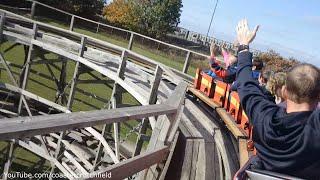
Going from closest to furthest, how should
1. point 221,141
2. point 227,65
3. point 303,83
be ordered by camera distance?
point 303,83 < point 227,65 < point 221,141

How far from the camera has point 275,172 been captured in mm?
2904

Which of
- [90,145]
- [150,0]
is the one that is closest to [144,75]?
[90,145]

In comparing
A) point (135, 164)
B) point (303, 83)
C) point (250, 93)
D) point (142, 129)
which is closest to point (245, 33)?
point (250, 93)

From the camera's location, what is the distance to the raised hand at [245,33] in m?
3.23

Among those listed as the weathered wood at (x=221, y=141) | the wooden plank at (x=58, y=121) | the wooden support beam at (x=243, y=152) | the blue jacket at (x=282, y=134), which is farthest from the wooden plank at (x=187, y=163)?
the blue jacket at (x=282, y=134)

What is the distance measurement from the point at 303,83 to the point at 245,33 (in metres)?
0.67

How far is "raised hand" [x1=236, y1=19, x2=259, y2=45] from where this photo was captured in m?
3.23

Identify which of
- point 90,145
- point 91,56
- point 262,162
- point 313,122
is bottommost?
point 90,145

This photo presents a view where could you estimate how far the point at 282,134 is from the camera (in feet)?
9.19

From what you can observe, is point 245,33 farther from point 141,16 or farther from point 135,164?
point 141,16

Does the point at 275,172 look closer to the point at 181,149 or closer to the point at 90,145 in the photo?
the point at 181,149

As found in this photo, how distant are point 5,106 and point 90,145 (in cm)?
332

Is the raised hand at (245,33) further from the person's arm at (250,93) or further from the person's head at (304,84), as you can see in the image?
the person's head at (304,84)

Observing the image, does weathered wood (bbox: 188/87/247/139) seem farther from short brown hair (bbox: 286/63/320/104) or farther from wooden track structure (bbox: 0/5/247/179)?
short brown hair (bbox: 286/63/320/104)
